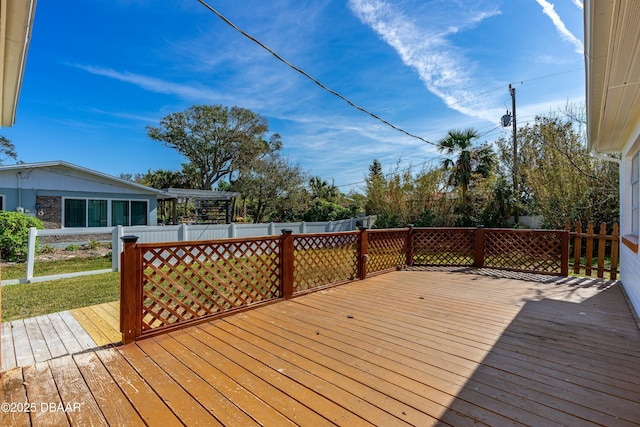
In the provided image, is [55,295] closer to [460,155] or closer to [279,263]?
[279,263]

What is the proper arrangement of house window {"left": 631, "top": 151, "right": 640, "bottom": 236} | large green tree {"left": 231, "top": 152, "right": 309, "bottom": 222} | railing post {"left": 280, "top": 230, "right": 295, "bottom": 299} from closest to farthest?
1. house window {"left": 631, "top": 151, "right": 640, "bottom": 236}
2. railing post {"left": 280, "top": 230, "right": 295, "bottom": 299}
3. large green tree {"left": 231, "top": 152, "right": 309, "bottom": 222}

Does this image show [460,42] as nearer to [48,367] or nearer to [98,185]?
[48,367]

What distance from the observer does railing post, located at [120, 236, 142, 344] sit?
2.71 metres

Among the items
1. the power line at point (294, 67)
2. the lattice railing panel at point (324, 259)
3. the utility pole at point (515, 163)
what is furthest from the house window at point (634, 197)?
the utility pole at point (515, 163)

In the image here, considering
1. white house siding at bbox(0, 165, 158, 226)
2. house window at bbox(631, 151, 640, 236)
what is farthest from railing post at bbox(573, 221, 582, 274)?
white house siding at bbox(0, 165, 158, 226)

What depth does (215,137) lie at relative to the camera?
22141mm

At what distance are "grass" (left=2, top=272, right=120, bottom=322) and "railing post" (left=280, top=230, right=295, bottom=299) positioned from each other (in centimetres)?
274

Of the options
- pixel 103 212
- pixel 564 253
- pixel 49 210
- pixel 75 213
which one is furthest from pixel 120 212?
pixel 564 253

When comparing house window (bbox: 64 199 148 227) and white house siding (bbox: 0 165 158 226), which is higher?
white house siding (bbox: 0 165 158 226)

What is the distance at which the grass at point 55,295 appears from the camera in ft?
13.2

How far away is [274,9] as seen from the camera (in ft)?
17.1

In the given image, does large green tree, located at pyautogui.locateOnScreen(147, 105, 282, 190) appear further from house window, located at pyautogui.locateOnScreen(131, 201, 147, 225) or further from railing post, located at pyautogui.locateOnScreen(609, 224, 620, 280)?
railing post, located at pyautogui.locateOnScreen(609, 224, 620, 280)

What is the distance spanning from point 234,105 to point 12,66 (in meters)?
21.2

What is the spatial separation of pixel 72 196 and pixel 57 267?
18.6ft
